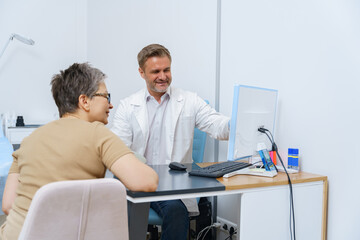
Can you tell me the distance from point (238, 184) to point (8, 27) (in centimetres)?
348

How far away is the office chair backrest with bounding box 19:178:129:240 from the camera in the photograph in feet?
2.51

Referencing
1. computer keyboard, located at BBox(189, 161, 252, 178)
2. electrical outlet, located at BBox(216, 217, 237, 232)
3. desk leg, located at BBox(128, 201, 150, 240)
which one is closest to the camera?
desk leg, located at BBox(128, 201, 150, 240)

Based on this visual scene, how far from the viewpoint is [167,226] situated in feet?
5.07

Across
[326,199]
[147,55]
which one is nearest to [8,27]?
[147,55]

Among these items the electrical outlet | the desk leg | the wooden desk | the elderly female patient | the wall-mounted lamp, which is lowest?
the electrical outlet

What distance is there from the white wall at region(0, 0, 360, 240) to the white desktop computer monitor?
0.18 metres

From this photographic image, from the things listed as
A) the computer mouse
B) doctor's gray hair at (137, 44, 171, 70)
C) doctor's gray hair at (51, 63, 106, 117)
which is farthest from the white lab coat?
doctor's gray hair at (51, 63, 106, 117)

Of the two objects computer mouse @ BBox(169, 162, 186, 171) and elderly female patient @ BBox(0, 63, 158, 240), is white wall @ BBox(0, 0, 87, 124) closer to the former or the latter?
computer mouse @ BBox(169, 162, 186, 171)

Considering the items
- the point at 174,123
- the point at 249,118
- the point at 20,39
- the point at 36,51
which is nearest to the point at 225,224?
the point at 174,123

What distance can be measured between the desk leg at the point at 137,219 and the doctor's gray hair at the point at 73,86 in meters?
0.41

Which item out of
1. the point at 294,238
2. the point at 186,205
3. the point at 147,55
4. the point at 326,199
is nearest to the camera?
the point at 294,238

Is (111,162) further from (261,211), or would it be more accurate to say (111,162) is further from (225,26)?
(225,26)

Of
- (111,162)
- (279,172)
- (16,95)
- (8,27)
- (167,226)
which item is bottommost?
(167,226)

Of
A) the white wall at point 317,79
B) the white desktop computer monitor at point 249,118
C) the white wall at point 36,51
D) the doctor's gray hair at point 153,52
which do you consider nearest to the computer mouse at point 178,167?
the white desktop computer monitor at point 249,118
